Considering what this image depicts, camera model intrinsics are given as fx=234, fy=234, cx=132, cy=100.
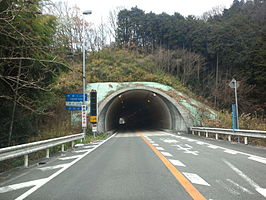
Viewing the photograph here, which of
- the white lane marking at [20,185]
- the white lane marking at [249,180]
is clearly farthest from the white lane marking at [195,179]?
the white lane marking at [20,185]

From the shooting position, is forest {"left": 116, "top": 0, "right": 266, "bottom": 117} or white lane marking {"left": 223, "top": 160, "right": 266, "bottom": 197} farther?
forest {"left": 116, "top": 0, "right": 266, "bottom": 117}

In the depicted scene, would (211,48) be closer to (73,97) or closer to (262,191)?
(73,97)

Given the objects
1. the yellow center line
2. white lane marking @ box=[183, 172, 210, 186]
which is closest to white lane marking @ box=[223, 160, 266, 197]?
white lane marking @ box=[183, 172, 210, 186]

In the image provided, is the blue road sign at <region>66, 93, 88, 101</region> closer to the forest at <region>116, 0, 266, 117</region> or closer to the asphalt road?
the asphalt road

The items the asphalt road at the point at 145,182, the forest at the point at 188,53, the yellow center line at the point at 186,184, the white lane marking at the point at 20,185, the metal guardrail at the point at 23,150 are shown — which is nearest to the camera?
the yellow center line at the point at 186,184

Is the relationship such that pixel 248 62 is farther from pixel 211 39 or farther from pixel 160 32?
pixel 160 32

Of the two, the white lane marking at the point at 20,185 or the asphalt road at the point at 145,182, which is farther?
the white lane marking at the point at 20,185

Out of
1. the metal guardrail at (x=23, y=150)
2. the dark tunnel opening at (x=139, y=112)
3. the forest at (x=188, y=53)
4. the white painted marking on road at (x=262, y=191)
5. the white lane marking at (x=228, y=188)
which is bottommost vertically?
the white lane marking at (x=228, y=188)

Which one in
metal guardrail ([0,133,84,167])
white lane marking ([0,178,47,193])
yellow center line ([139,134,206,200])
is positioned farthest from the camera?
metal guardrail ([0,133,84,167])

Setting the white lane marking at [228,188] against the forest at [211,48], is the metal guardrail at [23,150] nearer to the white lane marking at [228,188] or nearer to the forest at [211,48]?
the white lane marking at [228,188]

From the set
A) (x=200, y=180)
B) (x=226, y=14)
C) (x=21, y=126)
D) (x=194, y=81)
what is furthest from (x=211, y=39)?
(x=200, y=180)

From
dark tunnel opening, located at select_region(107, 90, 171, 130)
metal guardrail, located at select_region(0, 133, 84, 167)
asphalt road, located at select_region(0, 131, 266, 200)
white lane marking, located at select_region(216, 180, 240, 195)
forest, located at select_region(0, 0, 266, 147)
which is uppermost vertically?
forest, located at select_region(0, 0, 266, 147)

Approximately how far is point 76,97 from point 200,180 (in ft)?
45.6

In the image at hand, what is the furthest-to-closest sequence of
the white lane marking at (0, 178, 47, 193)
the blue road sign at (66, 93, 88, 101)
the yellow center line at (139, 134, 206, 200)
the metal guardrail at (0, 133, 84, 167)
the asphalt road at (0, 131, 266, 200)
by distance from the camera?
the blue road sign at (66, 93, 88, 101), the metal guardrail at (0, 133, 84, 167), the white lane marking at (0, 178, 47, 193), the asphalt road at (0, 131, 266, 200), the yellow center line at (139, 134, 206, 200)
